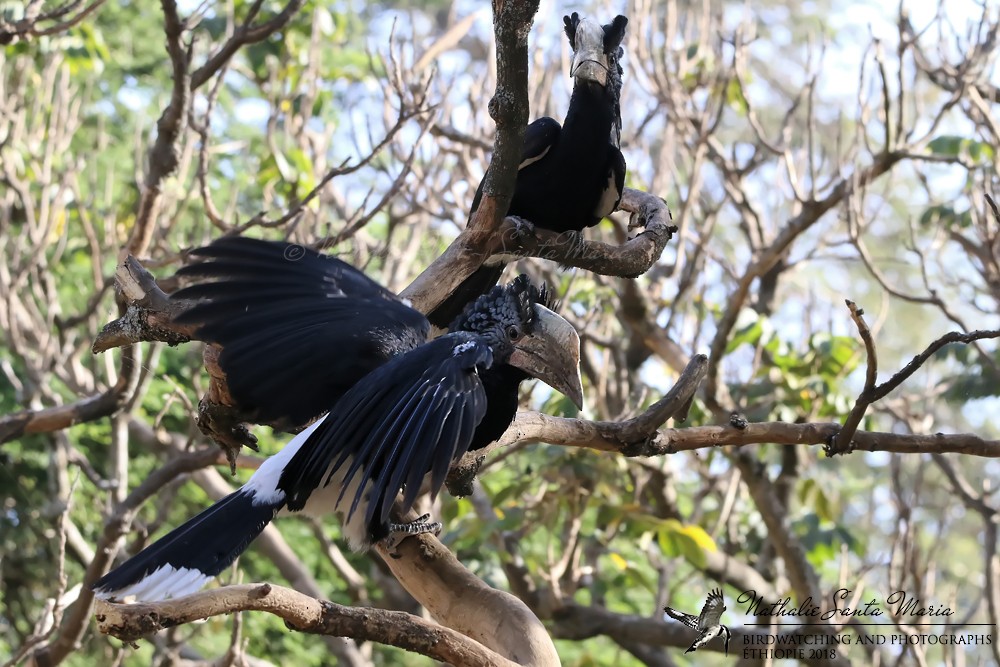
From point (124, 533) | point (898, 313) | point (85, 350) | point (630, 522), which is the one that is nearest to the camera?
point (124, 533)

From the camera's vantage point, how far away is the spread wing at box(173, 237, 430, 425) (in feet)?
9.19

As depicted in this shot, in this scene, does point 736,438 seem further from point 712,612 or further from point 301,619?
point 301,619

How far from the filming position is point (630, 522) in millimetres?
4602

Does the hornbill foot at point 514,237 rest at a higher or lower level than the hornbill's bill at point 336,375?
higher

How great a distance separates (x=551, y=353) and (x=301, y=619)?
1.08 metres

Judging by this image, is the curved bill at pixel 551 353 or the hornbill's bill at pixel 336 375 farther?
the curved bill at pixel 551 353

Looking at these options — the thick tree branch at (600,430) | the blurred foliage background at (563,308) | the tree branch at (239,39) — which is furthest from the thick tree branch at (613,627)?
the tree branch at (239,39)

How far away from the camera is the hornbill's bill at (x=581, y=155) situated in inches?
164

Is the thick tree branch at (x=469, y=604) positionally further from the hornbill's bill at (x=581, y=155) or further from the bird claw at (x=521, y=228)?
the hornbill's bill at (x=581, y=155)

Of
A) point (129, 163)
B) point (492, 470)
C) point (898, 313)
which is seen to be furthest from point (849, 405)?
point (898, 313)

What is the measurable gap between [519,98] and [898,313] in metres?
16.7

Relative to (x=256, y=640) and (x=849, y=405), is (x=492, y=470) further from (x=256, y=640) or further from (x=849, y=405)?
(x=849, y=405)

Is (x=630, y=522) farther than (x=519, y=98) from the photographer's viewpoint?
Yes

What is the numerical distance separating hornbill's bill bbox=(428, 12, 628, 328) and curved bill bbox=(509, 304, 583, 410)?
4.16 feet
